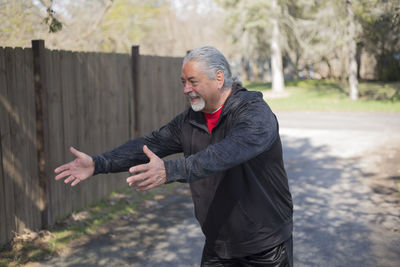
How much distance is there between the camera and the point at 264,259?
2883mm

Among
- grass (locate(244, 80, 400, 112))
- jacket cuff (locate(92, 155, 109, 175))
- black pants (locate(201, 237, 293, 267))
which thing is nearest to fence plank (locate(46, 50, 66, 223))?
jacket cuff (locate(92, 155, 109, 175))

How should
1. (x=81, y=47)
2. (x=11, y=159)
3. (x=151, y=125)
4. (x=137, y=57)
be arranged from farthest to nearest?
(x=81, y=47) < (x=151, y=125) < (x=137, y=57) < (x=11, y=159)

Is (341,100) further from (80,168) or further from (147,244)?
(80,168)

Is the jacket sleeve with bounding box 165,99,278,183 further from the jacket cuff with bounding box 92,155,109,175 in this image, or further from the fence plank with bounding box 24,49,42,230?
the fence plank with bounding box 24,49,42,230

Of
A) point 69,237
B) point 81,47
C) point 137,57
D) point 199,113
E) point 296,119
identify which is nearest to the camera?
point 199,113

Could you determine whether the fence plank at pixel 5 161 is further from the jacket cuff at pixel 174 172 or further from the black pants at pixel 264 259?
the jacket cuff at pixel 174 172

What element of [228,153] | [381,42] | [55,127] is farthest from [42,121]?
[381,42]

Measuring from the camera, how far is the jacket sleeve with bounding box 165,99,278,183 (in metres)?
2.37

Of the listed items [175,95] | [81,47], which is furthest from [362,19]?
[175,95]

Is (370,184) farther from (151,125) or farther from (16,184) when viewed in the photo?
(16,184)

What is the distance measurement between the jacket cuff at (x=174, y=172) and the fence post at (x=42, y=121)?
12.1ft

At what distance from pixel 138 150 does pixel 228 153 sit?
94cm

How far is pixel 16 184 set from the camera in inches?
210

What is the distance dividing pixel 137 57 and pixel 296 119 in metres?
11.4
